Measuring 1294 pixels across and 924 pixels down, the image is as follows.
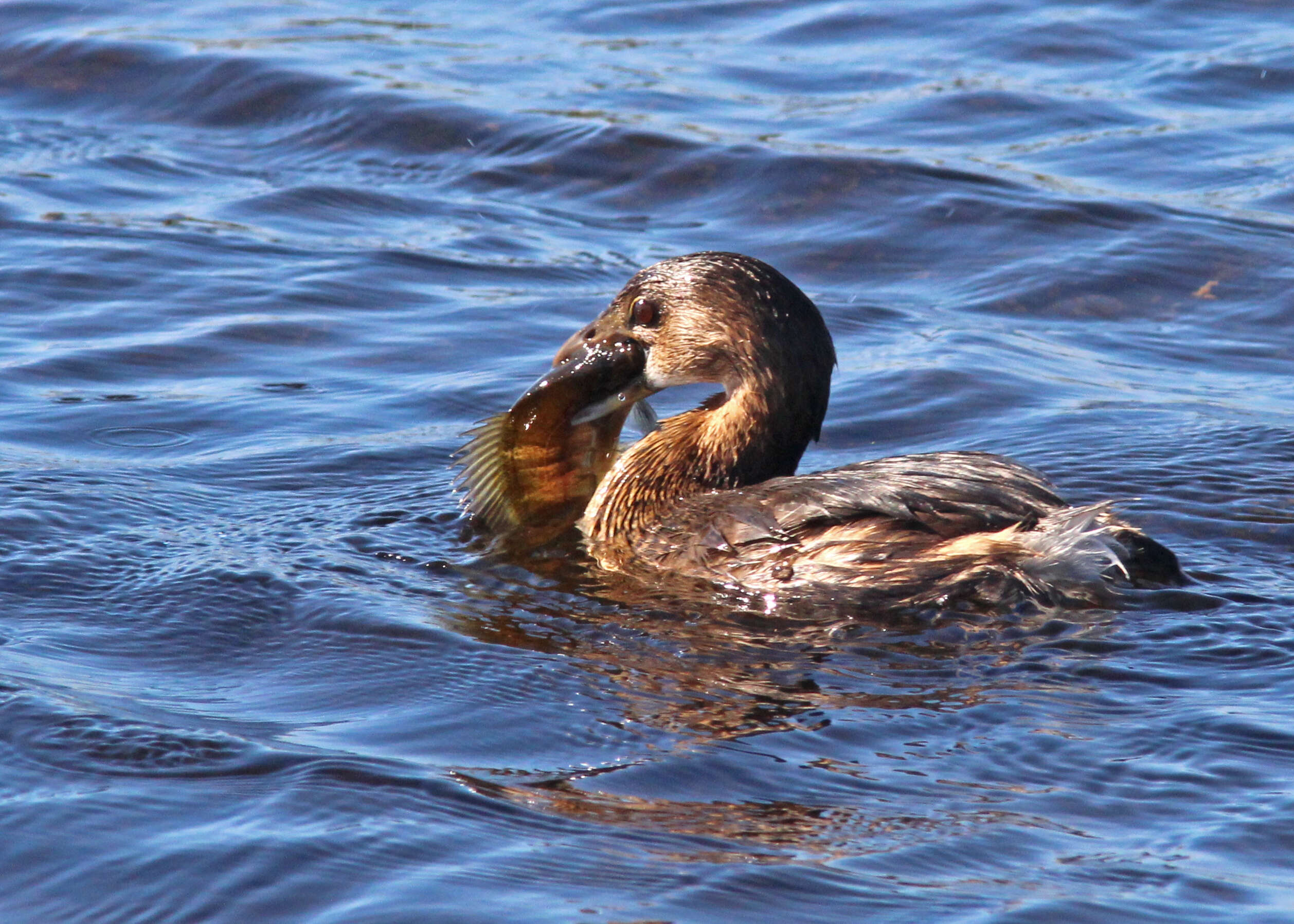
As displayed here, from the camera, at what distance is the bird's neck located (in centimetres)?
659

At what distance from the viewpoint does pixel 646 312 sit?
6.79 meters

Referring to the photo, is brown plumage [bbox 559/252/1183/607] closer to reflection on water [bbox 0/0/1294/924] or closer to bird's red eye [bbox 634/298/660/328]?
bird's red eye [bbox 634/298/660/328]

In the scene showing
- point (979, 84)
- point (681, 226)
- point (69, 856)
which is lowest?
point (69, 856)

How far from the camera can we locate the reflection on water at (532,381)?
4.42 m

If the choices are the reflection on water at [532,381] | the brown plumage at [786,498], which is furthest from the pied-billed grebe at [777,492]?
the reflection on water at [532,381]

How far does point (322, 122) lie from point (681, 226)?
9.97ft

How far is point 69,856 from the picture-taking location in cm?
438

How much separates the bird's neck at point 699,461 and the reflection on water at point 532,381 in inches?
13.2

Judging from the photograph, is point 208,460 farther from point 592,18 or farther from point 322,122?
point 592,18

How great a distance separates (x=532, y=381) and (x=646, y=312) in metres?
1.83

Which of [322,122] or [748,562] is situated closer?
[748,562]

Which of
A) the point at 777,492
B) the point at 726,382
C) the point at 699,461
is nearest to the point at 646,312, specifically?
the point at 726,382

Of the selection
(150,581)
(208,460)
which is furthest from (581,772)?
(208,460)

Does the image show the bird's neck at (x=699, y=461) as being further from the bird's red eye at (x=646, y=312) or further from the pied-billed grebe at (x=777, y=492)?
the bird's red eye at (x=646, y=312)
